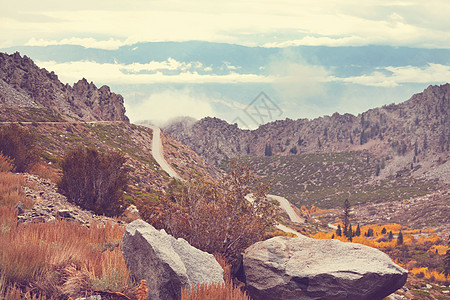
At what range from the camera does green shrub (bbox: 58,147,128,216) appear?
704 inches

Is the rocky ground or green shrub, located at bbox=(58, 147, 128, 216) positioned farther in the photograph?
the rocky ground

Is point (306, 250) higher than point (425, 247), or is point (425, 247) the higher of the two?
point (306, 250)

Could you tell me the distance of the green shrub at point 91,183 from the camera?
17.9 meters

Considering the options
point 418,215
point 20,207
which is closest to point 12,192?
point 20,207

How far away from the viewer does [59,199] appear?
1641 cm

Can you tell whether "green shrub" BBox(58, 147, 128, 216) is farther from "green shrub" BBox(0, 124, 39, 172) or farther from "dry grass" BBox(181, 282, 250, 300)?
"dry grass" BBox(181, 282, 250, 300)

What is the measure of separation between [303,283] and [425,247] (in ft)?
343

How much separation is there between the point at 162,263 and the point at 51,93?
138m

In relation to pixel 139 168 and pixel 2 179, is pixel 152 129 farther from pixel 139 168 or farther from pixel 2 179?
pixel 2 179

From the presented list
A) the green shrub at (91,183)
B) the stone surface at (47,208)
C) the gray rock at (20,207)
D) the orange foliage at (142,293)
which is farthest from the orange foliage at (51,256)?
the green shrub at (91,183)

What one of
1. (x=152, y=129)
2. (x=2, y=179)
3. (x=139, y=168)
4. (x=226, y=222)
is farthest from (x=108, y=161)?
(x=152, y=129)

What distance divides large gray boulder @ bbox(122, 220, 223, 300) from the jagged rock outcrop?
110 metres

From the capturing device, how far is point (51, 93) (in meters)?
130

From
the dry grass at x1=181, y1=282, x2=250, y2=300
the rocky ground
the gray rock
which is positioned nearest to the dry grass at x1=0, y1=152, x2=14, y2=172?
the gray rock
